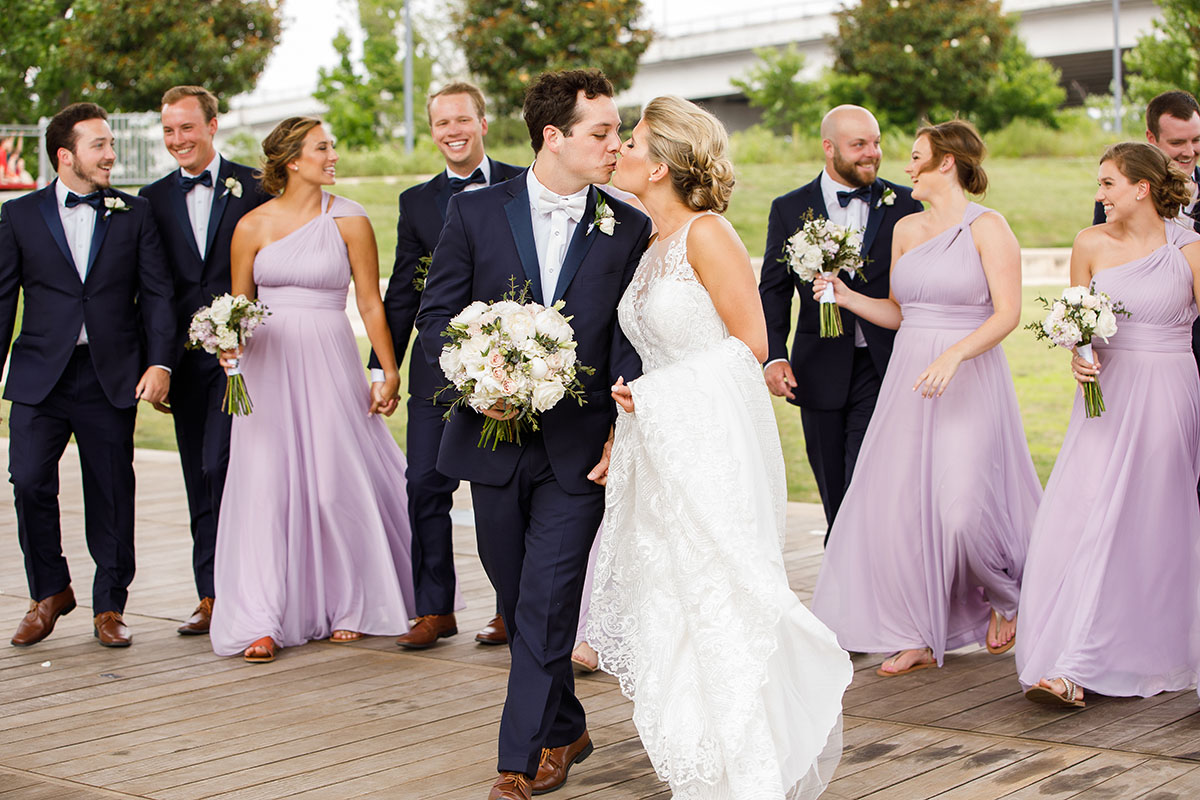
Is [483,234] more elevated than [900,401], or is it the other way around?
[483,234]

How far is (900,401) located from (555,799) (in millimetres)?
2369

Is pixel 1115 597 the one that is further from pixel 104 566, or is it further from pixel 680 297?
pixel 104 566

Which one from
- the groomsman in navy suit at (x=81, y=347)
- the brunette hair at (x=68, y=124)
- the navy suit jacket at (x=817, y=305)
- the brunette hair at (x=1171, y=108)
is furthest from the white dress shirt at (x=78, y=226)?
the brunette hair at (x=1171, y=108)

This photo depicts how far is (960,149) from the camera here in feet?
18.9

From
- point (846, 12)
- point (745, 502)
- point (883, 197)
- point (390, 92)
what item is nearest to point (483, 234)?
point (745, 502)

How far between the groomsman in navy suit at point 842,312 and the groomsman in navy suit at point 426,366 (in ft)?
4.33

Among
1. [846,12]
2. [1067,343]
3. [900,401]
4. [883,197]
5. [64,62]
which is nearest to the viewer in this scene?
[1067,343]

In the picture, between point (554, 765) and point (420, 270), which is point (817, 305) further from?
point (554, 765)

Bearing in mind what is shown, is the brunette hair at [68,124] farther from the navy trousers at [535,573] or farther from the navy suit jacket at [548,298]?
the navy trousers at [535,573]

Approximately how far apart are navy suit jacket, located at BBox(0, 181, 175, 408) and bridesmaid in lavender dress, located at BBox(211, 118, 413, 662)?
0.41 metres

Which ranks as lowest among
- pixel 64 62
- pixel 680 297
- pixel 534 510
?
pixel 534 510

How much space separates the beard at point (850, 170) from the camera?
6348mm

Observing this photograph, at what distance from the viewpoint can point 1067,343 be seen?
5188 mm

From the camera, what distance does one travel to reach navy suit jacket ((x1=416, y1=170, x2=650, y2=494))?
4250 millimetres
